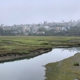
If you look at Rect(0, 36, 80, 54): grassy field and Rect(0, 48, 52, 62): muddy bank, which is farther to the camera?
Rect(0, 36, 80, 54): grassy field

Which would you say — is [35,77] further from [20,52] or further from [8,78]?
[20,52]

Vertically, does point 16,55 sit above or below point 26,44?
below

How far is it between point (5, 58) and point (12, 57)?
269 cm

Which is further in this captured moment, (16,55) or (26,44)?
(26,44)

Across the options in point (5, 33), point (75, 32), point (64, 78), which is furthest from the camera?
point (5, 33)

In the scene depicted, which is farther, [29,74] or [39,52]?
[39,52]

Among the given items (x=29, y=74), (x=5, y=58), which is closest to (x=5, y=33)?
(x=5, y=58)

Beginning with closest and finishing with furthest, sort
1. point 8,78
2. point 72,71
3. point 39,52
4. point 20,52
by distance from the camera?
1. point 8,78
2. point 72,71
3. point 20,52
4. point 39,52

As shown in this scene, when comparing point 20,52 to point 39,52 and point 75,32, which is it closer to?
point 39,52

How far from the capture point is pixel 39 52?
66.2 metres

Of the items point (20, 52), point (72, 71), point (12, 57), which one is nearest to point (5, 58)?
point (12, 57)

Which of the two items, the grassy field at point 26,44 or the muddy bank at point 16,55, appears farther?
the grassy field at point 26,44

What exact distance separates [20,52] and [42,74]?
997 inches

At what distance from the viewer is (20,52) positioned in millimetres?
58094
